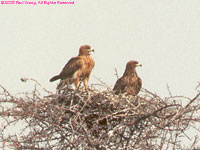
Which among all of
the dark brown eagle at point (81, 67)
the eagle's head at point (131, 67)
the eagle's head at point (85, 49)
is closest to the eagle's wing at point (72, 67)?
the dark brown eagle at point (81, 67)

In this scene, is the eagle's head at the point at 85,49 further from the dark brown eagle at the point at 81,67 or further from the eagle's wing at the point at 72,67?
the eagle's wing at the point at 72,67

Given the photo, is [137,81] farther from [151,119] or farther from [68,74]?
[151,119]

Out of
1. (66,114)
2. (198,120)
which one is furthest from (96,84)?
(198,120)

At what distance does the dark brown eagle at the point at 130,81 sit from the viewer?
13.7 metres

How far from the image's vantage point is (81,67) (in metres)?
13.9

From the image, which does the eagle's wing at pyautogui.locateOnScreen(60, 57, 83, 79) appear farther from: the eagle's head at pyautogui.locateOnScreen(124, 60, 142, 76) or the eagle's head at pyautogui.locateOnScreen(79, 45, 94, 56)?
the eagle's head at pyautogui.locateOnScreen(124, 60, 142, 76)

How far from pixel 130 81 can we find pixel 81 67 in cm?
139

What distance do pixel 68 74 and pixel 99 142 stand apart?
14.5 feet

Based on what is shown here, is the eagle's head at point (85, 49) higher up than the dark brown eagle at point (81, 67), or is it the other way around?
the eagle's head at point (85, 49)

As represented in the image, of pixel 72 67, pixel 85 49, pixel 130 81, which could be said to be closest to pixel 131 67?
pixel 130 81

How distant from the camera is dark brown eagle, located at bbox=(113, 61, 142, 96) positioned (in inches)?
539

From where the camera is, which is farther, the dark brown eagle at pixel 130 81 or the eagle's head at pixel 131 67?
the eagle's head at pixel 131 67

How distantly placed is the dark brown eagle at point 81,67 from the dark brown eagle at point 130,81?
2.86 feet

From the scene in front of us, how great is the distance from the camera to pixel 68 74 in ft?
46.3
